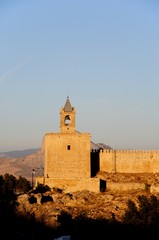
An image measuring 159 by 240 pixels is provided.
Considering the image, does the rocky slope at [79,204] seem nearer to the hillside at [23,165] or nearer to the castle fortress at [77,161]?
the castle fortress at [77,161]

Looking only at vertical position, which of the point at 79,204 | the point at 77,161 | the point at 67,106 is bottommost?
the point at 79,204

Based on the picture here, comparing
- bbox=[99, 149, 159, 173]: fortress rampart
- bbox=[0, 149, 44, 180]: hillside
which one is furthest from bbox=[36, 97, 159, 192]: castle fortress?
bbox=[0, 149, 44, 180]: hillside

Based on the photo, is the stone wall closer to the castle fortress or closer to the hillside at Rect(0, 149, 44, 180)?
the castle fortress

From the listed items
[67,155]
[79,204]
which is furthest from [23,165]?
[79,204]

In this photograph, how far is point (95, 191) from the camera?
51500 mm

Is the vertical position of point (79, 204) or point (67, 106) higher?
point (67, 106)

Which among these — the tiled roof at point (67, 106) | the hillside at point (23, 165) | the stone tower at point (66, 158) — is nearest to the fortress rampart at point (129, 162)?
the stone tower at point (66, 158)

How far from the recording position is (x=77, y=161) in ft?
178

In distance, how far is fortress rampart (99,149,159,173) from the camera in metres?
57.9

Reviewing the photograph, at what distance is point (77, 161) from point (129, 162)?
255 inches

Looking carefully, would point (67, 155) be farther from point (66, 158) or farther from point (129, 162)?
point (129, 162)

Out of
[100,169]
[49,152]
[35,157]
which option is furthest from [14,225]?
[35,157]

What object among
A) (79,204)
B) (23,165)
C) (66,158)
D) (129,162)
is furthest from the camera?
(23,165)

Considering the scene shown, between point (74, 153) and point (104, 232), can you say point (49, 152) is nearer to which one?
point (74, 153)
